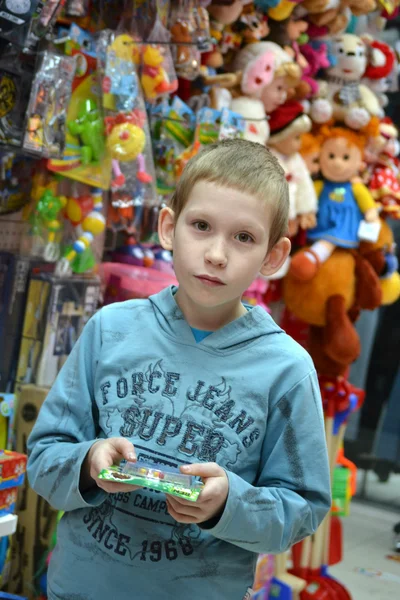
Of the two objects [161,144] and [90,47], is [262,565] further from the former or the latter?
[90,47]

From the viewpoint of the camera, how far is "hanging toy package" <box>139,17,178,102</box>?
170 cm

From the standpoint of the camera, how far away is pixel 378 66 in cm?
257

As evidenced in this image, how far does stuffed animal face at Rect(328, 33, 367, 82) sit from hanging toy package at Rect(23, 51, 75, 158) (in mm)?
1229

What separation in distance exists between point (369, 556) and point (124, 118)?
2.05 m

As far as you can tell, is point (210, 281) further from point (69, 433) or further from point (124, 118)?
point (124, 118)

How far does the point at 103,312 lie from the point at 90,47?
3.00ft

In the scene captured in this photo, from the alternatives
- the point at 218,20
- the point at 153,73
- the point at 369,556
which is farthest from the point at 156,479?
the point at 369,556

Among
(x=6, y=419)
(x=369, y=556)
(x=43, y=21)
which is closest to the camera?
(x=43, y=21)

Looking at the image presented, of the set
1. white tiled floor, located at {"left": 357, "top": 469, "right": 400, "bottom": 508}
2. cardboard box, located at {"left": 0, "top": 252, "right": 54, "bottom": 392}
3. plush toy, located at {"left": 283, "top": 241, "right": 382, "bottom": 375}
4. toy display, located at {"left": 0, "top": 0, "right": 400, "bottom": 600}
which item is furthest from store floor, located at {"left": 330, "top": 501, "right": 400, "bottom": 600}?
cardboard box, located at {"left": 0, "top": 252, "right": 54, "bottom": 392}

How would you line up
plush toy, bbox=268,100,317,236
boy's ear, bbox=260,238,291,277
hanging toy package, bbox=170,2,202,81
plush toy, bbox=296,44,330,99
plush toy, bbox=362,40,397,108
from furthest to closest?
plush toy, bbox=362,40,397,108, plush toy, bbox=296,44,330,99, plush toy, bbox=268,100,317,236, hanging toy package, bbox=170,2,202,81, boy's ear, bbox=260,238,291,277

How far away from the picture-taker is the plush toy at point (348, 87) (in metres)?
2.46

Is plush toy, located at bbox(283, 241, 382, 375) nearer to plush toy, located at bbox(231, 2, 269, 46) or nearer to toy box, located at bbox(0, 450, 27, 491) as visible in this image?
plush toy, located at bbox(231, 2, 269, 46)

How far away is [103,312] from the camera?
0.92m

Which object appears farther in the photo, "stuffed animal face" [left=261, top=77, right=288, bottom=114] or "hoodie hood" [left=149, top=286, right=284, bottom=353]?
"stuffed animal face" [left=261, top=77, right=288, bottom=114]
